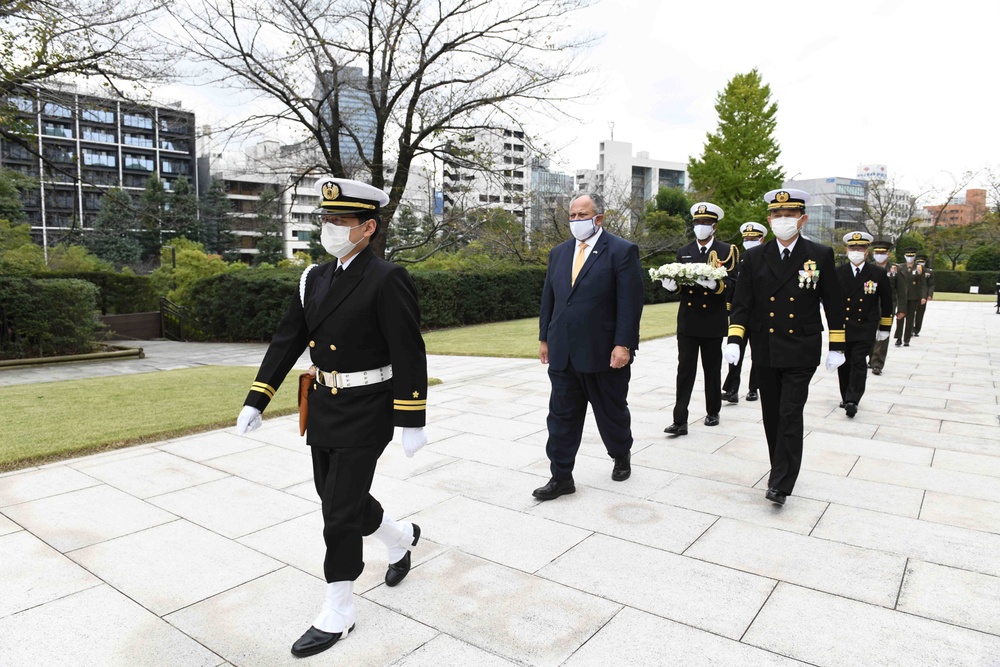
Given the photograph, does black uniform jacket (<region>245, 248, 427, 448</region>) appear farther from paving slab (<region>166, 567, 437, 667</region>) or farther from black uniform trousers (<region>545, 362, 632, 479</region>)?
black uniform trousers (<region>545, 362, 632, 479</region>)

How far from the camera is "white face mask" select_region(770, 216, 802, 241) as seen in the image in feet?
15.0

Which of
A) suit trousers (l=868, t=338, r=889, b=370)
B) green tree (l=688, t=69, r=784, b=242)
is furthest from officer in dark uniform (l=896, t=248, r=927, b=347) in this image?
green tree (l=688, t=69, r=784, b=242)

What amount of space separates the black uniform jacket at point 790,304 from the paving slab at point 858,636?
1746 mm

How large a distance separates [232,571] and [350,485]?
1180mm

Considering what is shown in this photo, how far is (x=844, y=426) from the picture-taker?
6.85 m

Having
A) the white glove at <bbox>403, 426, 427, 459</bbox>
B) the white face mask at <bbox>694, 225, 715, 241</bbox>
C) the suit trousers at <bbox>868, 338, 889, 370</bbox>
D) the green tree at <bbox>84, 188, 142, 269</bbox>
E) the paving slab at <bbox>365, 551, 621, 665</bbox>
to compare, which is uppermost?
the green tree at <bbox>84, 188, 142, 269</bbox>

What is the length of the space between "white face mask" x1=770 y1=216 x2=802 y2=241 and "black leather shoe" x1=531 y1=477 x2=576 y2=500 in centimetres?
223

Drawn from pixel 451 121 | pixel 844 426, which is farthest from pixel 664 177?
pixel 844 426

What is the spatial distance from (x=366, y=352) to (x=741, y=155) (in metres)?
42.0

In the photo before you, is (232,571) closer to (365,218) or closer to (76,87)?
(365,218)

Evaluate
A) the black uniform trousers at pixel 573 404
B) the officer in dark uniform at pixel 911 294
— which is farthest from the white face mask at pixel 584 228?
the officer in dark uniform at pixel 911 294

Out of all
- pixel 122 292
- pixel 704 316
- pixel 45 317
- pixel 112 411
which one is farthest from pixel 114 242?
pixel 704 316

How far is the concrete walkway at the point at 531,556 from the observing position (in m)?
2.86

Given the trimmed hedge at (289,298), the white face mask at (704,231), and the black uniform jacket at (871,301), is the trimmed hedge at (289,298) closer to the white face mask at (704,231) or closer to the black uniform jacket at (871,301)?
the black uniform jacket at (871,301)
